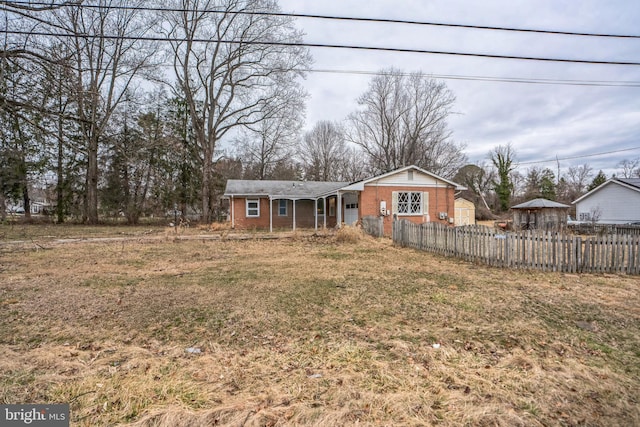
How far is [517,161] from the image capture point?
42938 mm

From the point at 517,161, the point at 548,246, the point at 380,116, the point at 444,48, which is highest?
the point at 380,116

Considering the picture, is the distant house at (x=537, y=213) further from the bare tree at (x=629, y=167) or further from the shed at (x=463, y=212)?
the bare tree at (x=629, y=167)

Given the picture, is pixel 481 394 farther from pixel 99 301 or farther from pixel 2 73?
pixel 2 73

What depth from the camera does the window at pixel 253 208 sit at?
929 inches

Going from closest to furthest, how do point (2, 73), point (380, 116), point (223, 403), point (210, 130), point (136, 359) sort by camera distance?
point (223, 403), point (136, 359), point (2, 73), point (210, 130), point (380, 116)

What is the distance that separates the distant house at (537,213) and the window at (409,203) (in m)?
8.65

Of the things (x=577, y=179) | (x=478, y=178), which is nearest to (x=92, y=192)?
(x=478, y=178)

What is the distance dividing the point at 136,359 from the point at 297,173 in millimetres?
40950

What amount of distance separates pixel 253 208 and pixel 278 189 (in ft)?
7.97

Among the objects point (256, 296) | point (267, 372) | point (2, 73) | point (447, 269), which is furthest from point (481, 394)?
point (2, 73)

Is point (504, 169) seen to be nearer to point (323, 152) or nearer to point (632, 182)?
point (632, 182)

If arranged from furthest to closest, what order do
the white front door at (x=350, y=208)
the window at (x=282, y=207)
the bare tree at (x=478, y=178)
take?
the bare tree at (x=478, y=178), the window at (x=282, y=207), the white front door at (x=350, y=208)

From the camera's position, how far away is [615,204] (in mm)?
22797

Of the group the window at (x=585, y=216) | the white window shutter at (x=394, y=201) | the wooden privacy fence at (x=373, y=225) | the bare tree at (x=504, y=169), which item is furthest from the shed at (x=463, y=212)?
the wooden privacy fence at (x=373, y=225)
